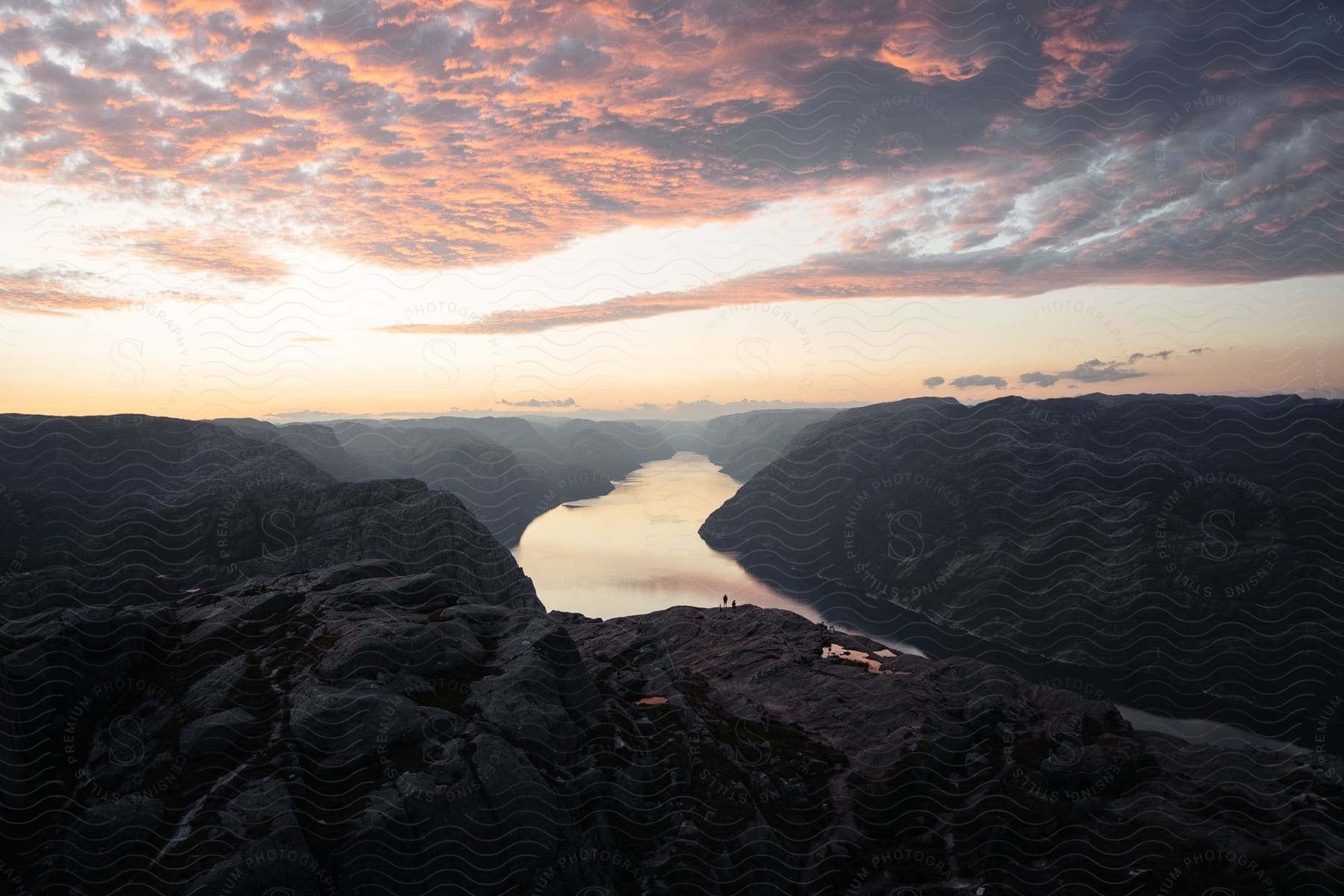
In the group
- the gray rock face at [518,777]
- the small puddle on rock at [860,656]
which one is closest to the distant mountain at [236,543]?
the small puddle on rock at [860,656]

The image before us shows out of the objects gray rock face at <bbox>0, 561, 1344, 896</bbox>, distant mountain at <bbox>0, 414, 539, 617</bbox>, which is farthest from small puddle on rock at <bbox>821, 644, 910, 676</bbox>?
distant mountain at <bbox>0, 414, 539, 617</bbox>

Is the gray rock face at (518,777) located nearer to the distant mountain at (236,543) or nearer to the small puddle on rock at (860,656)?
the small puddle on rock at (860,656)

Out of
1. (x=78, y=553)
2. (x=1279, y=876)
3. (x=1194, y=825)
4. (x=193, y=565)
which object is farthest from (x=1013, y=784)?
(x=78, y=553)

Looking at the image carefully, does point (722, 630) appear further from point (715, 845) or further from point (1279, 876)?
point (1279, 876)

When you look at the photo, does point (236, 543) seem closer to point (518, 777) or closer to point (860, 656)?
point (860, 656)

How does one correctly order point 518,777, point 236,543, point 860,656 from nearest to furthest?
1. point 518,777
2. point 860,656
3. point 236,543

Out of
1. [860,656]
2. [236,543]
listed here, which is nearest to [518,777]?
[860,656]

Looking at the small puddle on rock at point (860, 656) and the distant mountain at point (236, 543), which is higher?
the distant mountain at point (236, 543)
